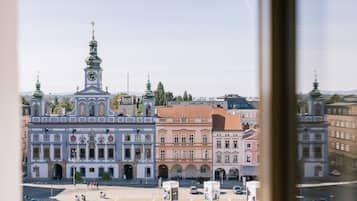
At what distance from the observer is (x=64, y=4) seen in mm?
1768

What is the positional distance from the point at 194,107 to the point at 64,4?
23.4 inches

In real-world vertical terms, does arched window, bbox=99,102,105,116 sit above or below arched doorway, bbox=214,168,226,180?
above

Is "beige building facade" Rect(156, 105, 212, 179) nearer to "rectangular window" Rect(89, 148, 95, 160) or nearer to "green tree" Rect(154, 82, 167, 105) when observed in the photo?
"green tree" Rect(154, 82, 167, 105)

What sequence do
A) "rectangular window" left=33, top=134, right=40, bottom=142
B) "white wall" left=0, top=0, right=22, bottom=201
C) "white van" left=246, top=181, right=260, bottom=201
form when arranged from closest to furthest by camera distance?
"white wall" left=0, top=0, right=22, bottom=201, "white van" left=246, top=181, right=260, bottom=201, "rectangular window" left=33, top=134, right=40, bottom=142

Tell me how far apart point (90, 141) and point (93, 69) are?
0.87 ft

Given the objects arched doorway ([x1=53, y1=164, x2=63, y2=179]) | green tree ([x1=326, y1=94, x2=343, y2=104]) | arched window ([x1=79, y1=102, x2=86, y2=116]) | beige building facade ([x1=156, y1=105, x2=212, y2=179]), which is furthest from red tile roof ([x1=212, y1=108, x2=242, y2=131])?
arched doorway ([x1=53, y1=164, x2=63, y2=179])

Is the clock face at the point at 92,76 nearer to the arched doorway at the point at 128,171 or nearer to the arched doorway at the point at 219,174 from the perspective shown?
the arched doorway at the point at 128,171

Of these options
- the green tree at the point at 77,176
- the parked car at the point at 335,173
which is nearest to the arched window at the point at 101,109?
the green tree at the point at 77,176

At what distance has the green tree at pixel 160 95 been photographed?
1742mm

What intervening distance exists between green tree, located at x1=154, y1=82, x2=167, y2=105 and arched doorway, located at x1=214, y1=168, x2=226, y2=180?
1.01 ft

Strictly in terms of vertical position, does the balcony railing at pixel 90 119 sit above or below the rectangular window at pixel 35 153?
above

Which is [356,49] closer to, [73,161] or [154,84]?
[154,84]

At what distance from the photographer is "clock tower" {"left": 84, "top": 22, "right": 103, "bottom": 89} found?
1.75m

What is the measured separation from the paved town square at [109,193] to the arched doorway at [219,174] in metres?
0.05
